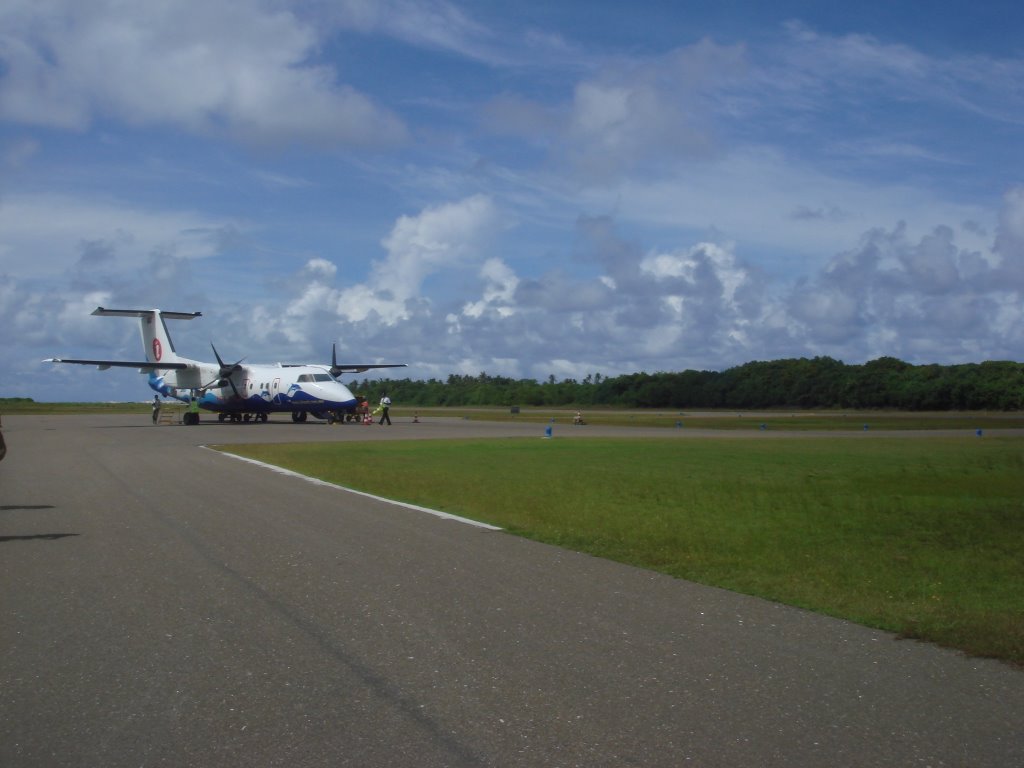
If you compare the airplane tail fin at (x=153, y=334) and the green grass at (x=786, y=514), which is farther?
the airplane tail fin at (x=153, y=334)

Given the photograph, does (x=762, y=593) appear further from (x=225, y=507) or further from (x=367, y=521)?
(x=225, y=507)

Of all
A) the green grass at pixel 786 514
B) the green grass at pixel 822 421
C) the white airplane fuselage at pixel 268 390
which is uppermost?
the white airplane fuselage at pixel 268 390

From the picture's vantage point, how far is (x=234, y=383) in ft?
188

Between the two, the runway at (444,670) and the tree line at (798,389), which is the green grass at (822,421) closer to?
the tree line at (798,389)

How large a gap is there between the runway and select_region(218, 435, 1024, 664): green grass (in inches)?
36.2

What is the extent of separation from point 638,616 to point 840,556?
4.37 m

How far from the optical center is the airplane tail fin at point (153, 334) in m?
63.6

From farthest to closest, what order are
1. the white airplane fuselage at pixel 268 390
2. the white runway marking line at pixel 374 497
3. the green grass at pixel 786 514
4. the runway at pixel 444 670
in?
1. the white airplane fuselage at pixel 268 390
2. the white runway marking line at pixel 374 497
3. the green grass at pixel 786 514
4. the runway at pixel 444 670

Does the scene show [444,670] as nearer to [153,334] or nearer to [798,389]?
[153,334]

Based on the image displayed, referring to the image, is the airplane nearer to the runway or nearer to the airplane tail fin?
the airplane tail fin

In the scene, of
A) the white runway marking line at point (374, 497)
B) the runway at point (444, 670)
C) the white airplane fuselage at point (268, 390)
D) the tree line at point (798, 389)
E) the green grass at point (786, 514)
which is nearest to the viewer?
the runway at point (444, 670)

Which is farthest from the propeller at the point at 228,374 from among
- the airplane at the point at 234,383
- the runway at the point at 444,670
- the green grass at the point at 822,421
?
the runway at the point at 444,670

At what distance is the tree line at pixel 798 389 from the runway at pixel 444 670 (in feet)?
266

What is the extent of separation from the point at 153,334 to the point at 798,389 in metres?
66.9
